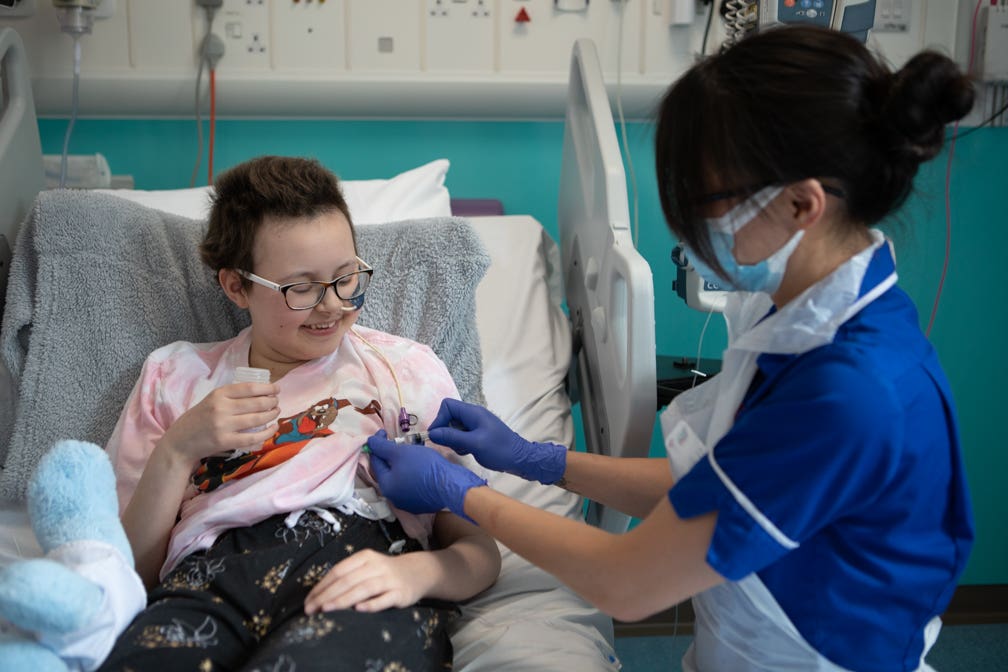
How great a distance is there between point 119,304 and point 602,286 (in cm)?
95

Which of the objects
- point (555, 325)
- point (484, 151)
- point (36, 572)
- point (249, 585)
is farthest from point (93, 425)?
point (484, 151)

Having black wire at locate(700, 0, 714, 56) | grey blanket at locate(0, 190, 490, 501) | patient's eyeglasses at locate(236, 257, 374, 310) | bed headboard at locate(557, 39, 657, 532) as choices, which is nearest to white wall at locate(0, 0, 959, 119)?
black wire at locate(700, 0, 714, 56)

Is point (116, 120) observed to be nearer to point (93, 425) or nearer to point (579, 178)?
point (93, 425)

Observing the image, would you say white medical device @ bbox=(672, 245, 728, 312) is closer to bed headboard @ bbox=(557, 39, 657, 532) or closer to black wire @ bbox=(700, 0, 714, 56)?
bed headboard @ bbox=(557, 39, 657, 532)

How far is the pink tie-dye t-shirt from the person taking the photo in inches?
57.1

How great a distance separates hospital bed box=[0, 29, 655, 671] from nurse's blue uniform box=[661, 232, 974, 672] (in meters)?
0.32

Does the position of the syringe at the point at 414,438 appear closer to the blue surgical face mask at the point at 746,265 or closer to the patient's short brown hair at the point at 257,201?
the patient's short brown hair at the point at 257,201

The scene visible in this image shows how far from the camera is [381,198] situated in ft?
7.33

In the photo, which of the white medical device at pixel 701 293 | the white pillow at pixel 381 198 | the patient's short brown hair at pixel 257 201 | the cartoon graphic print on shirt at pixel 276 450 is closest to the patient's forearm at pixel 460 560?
the cartoon graphic print on shirt at pixel 276 450

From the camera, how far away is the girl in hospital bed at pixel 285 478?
1.25 meters

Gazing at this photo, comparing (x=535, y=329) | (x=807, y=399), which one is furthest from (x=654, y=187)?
(x=807, y=399)

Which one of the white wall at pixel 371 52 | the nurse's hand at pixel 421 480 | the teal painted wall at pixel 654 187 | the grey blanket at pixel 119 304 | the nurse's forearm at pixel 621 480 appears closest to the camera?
the nurse's hand at pixel 421 480

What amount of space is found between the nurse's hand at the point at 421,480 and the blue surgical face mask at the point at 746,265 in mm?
495

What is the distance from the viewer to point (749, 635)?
126cm
